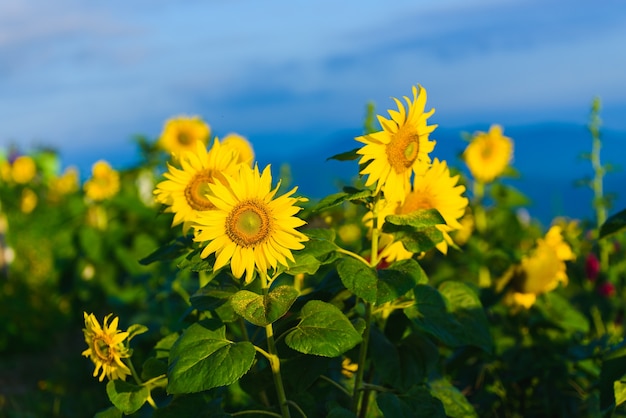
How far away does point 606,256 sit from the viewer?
4383 millimetres

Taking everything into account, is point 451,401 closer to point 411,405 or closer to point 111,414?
point 411,405

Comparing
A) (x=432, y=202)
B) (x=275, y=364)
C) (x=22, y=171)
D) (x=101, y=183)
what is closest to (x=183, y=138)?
(x=101, y=183)

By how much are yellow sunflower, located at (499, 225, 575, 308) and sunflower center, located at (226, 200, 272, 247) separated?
1.62 meters

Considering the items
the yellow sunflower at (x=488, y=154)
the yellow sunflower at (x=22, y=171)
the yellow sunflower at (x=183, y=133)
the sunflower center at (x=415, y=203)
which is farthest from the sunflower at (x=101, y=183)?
the yellow sunflower at (x=22, y=171)

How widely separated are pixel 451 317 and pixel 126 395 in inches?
38.2

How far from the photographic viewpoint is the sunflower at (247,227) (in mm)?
2039

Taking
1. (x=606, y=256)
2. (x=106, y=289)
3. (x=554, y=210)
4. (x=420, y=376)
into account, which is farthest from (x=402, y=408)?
(x=554, y=210)

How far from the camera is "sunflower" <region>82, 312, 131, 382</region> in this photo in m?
2.23

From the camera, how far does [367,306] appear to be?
237cm

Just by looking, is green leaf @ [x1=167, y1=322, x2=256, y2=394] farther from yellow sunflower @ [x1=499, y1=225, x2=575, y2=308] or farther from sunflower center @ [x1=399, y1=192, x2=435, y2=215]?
yellow sunflower @ [x1=499, y1=225, x2=575, y2=308]

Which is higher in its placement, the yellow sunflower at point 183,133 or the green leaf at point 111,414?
the yellow sunflower at point 183,133

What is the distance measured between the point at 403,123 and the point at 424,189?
0.32 meters

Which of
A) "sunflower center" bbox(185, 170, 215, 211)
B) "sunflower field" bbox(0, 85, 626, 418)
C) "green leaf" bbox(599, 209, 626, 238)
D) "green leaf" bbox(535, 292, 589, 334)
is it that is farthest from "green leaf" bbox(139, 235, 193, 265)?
"green leaf" bbox(535, 292, 589, 334)

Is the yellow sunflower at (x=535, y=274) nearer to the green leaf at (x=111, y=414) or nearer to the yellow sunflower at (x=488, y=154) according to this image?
the yellow sunflower at (x=488, y=154)
